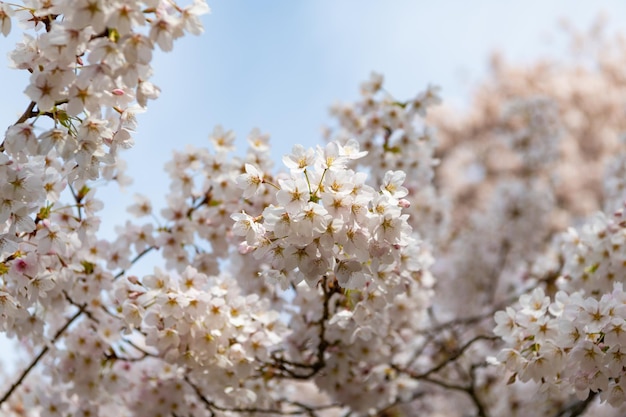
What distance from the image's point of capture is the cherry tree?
209 centimetres

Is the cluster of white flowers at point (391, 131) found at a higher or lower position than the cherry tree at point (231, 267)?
higher

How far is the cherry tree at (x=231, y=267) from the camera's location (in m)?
2.09

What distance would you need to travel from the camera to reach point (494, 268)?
7488 millimetres

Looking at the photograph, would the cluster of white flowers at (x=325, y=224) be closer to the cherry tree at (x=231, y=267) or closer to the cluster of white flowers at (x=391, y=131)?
the cherry tree at (x=231, y=267)

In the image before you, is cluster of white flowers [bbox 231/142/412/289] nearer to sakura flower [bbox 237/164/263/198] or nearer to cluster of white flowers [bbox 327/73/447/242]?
sakura flower [bbox 237/164/263/198]

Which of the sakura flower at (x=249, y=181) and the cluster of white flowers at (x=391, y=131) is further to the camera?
the cluster of white flowers at (x=391, y=131)

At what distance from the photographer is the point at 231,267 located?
3598 mm

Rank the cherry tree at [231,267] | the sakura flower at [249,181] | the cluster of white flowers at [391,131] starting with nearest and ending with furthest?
the cherry tree at [231,267], the sakura flower at [249,181], the cluster of white flowers at [391,131]

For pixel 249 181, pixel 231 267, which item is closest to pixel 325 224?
pixel 249 181

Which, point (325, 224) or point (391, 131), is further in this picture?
point (391, 131)

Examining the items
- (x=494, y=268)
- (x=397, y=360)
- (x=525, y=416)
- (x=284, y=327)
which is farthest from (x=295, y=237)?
(x=494, y=268)

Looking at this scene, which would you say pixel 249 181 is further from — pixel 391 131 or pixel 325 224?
pixel 391 131

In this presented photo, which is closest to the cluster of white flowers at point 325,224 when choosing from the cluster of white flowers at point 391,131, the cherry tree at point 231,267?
the cherry tree at point 231,267

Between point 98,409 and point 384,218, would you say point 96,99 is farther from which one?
point 98,409
